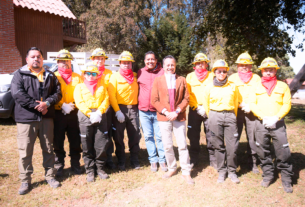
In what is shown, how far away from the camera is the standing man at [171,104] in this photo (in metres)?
4.10

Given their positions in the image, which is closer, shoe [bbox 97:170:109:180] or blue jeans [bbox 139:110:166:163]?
shoe [bbox 97:170:109:180]

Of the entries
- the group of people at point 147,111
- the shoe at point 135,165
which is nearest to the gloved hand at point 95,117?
the group of people at point 147,111

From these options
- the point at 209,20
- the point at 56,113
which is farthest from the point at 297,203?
the point at 209,20

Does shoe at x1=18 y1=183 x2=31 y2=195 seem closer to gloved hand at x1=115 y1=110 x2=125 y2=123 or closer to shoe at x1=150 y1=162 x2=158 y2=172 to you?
gloved hand at x1=115 y1=110 x2=125 y2=123

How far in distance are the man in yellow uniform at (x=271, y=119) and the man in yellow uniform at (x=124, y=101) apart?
2.15m

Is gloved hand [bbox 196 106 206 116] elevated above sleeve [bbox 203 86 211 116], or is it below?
below

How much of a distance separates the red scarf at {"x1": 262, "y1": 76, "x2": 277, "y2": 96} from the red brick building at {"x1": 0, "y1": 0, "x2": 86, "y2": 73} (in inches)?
431

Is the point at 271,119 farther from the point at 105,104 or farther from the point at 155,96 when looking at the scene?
the point at 105,104

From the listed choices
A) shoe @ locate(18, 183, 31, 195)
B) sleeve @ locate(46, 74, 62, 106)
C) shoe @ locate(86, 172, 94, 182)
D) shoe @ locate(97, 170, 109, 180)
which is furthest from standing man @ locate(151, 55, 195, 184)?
shoe @ locate(18, 183, 31, 195)

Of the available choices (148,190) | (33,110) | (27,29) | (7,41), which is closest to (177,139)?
(148,190)

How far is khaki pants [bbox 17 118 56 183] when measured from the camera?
3.69m

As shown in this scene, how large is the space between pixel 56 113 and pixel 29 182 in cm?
120

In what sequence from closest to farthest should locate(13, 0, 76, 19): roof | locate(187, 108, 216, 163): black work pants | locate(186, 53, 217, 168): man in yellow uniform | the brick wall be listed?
locate(186, 53, 217, 168): man in yellow uniform → locate(187, 108, 216, 163): black work pants → the brick wall → locate(13, 0, 76, 19): roof

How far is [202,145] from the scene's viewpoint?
6418 mm
